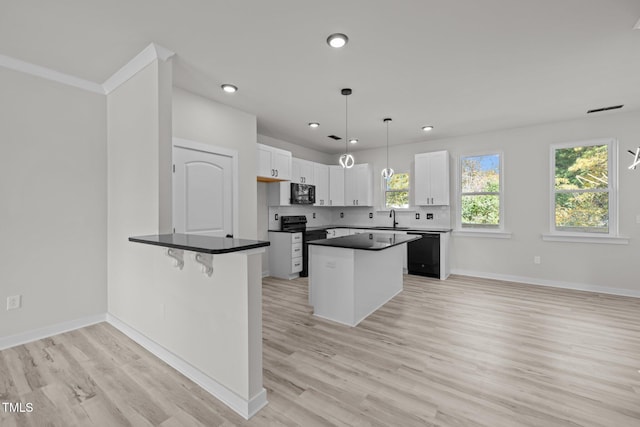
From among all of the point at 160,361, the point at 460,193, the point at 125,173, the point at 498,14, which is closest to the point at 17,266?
the point at 125,173

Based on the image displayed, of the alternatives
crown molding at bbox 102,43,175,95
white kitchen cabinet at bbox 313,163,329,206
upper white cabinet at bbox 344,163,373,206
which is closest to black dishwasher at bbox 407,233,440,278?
upper white cabinet at bbox 344,163,373,206

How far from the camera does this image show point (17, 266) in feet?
8.66

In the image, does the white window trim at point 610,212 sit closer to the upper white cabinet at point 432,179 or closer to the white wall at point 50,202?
the upper white cabinet at point 432,179

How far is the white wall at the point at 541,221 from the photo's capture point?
4148mm

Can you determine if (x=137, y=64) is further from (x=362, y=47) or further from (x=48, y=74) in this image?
(x=362, y=47)

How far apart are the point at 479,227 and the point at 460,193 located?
73cm

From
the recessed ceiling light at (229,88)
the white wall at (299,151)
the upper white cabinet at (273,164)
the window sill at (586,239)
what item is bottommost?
the window sill at (586,239)

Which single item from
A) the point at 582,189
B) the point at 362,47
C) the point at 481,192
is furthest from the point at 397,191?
the point at 362,47

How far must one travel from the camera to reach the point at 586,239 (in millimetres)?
4391

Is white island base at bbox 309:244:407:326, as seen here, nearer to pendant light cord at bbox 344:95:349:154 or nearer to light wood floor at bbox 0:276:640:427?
light wood floor at bbox 0:276:640:427

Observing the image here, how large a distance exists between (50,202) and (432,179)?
5.60m

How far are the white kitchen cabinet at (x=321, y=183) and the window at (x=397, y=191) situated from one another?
4.25 ft

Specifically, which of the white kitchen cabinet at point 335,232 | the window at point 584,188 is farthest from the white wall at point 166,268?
the window at point 584,188

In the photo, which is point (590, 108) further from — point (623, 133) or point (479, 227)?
point (479, 227)
